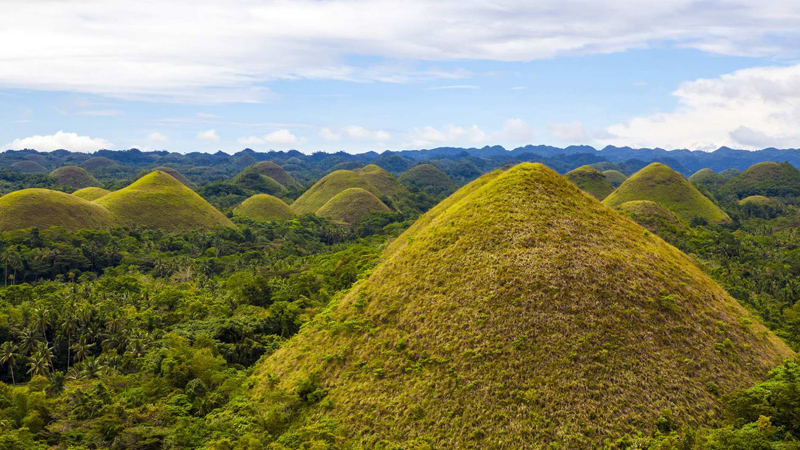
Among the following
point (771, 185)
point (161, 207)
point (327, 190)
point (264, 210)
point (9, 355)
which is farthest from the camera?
point (771, 185)

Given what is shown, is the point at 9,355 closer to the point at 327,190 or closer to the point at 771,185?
the point at 327,190

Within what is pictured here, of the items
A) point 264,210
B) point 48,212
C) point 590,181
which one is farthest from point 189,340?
point 590,181

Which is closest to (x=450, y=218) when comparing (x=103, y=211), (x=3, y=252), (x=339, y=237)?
(x=3, y=252)

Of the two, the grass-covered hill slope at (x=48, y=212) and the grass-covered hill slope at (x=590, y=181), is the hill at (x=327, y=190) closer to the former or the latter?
the grass-covered hill slope at (x=48, y=212)

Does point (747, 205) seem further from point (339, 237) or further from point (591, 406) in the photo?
point (591, 406)

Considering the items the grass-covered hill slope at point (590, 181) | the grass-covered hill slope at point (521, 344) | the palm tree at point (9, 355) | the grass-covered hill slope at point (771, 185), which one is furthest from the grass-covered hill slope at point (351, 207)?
the grass-covered hill slope at point (771, 185)
